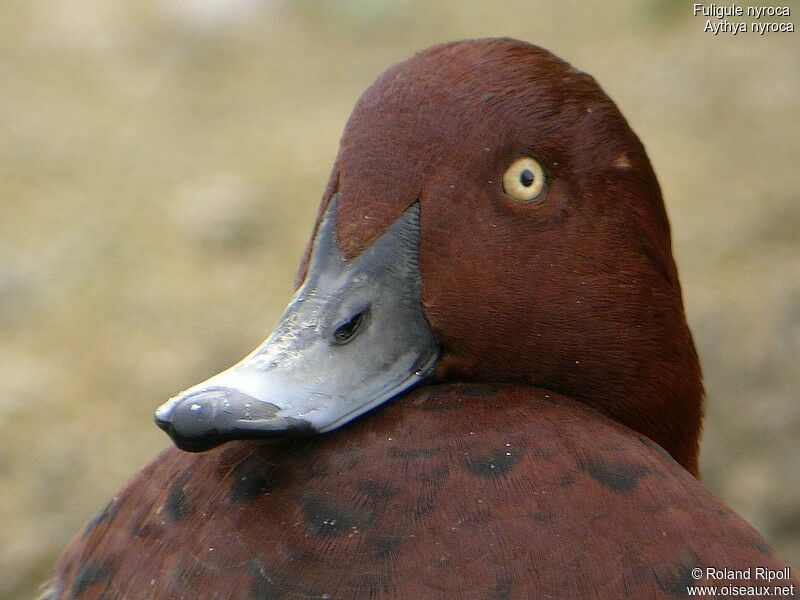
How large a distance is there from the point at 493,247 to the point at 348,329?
24cm

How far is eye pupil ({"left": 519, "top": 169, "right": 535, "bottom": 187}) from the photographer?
177 cm

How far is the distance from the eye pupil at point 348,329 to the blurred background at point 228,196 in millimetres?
1873

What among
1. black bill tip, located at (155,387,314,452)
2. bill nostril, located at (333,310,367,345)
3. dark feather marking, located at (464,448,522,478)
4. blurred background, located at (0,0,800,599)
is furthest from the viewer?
blurred background, located at (0,0,800,599)

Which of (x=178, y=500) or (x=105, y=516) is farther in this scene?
(x=105, y=516)

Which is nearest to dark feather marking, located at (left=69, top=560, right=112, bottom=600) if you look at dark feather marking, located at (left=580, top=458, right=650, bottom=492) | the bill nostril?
the bill nostril

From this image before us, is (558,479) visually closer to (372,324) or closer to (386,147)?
(372,324)

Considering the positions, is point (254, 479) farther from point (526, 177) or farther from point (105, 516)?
point (526, 177)

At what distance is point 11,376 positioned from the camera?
13.0 ft

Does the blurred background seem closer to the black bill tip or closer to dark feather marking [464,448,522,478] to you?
dark feather marking [464,448,522,478]

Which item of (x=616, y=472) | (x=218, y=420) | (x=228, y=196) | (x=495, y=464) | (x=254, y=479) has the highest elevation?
(x=228, y=196)

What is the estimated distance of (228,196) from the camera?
195 inches

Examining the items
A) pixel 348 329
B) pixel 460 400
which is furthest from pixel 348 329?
pixel 460 400

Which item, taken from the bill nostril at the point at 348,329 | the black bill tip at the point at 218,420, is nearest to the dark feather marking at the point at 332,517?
the black bill tip at the point at 218,420

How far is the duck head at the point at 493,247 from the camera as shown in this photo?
5.64ft
